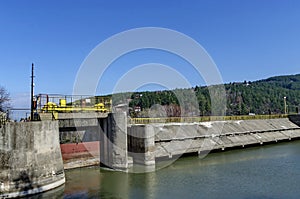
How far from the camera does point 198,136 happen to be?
30.8 meters

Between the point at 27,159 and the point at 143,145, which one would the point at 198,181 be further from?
the point at 27,159

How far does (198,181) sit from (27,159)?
1065 cm

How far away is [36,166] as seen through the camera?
639 inches

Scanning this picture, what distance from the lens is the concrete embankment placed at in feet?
78.9

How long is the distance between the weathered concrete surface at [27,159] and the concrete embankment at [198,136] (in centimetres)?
836

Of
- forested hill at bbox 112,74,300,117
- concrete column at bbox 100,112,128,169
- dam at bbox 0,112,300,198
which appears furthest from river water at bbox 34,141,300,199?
forested hill at bbox 112,74,300,117

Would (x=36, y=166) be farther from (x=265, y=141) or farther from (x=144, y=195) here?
(x=265, y=141)

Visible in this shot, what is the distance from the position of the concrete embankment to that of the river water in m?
2.16

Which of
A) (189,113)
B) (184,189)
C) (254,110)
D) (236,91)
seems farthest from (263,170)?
(236,91)

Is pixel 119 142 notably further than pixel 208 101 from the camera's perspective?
No

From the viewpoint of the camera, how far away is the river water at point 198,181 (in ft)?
52.6

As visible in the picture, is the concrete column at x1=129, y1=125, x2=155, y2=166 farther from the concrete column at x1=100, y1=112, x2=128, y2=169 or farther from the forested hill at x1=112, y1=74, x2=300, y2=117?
the forested hill at x1=112, y1=74, x2=300, y2=117

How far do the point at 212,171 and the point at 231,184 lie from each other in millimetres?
4110

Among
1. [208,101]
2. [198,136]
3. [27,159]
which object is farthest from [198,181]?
[208,101]
